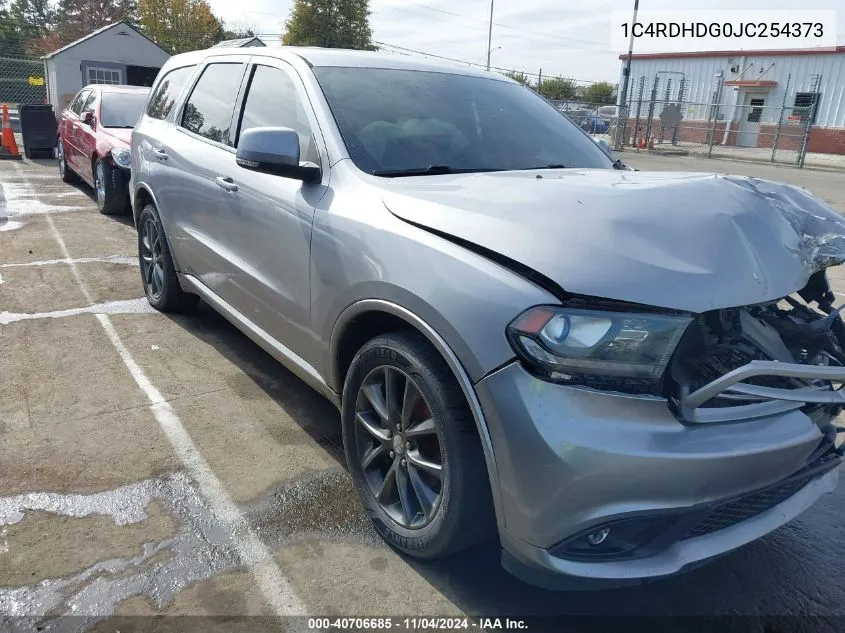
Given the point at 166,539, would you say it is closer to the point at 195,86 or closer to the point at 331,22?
the point at 195,86

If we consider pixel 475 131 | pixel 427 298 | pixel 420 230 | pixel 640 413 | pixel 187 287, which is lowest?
pixel 187 287

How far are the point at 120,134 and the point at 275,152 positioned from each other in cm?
713

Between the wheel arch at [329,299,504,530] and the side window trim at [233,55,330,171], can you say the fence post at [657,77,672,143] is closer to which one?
the side window trim at [233,55,330,171]

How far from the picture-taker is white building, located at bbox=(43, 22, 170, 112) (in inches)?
807

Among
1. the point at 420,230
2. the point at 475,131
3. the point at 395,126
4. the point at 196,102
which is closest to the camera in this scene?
the point at 420,230

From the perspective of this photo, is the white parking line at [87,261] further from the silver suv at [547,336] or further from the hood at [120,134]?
the silver suv at [547,336]

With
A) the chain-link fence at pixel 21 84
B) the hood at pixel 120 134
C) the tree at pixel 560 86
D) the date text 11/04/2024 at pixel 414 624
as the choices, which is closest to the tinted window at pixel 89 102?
the hood at pixel 120 134

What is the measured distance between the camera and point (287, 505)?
2.95m

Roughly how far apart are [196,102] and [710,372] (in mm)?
3691

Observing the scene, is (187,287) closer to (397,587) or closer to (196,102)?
(196,102)

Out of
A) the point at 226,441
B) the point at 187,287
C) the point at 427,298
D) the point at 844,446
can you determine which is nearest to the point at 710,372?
the point at 844,446

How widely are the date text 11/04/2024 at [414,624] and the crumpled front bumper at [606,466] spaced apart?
1.28ft

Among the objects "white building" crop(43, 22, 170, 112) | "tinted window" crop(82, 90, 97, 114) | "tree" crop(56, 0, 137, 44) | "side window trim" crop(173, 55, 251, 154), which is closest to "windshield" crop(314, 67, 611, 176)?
"side window trim" crop(173, 55, 251, 154)

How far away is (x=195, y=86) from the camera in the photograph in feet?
14.8
